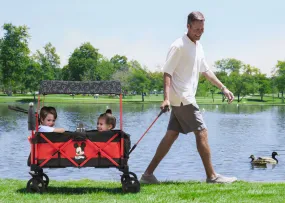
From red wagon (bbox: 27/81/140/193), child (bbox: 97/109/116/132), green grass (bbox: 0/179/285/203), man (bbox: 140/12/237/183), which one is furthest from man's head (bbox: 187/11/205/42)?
Result: green grass (bbox: 0/179/285/203)

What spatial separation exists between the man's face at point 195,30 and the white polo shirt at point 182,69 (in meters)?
0.06

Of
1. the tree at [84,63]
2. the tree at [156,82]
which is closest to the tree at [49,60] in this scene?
the tree at [84,63]

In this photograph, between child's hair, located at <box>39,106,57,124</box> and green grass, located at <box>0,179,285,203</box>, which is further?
child's hair, located at <box>39,106,57,124</box>

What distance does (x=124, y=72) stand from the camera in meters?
119

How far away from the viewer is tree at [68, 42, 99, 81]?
114625 millimetres

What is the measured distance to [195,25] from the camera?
23.0ft

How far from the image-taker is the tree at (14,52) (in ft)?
286

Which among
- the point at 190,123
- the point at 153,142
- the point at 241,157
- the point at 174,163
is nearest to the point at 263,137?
the point at 153,142

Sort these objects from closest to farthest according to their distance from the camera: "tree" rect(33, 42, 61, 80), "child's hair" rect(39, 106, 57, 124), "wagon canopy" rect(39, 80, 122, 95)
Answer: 1. "wagon canopy" rect(39, 80, 122, 95)
2. "child's hair" rect(39, 106, 57, 124)
3. "tree" rect(33, 42, 61, 80)

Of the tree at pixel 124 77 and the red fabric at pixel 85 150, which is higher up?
the tree at pixel 124 77

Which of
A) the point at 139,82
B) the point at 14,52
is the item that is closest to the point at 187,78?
the point at 14,52

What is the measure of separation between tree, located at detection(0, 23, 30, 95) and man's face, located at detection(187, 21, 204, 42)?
8230 centimetres

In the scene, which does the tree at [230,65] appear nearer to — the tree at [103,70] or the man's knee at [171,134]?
the tree at [103,70]

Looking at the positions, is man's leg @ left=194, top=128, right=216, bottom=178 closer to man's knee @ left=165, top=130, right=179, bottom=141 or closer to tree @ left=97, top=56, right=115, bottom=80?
man's knee @ left=165, top=130, right=179, bottom=141
